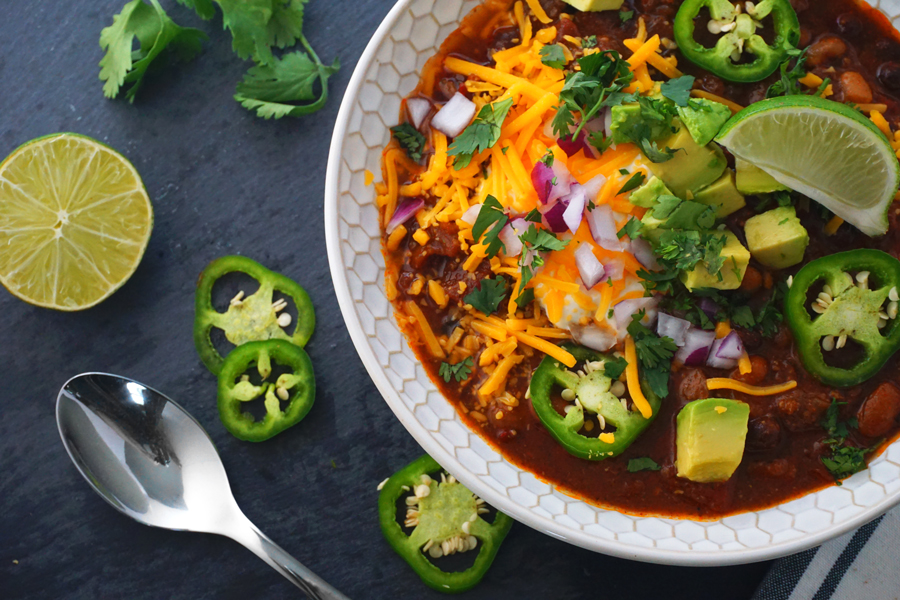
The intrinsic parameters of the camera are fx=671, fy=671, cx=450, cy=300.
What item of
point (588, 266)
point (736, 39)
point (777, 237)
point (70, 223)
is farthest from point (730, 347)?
point (70, 223)

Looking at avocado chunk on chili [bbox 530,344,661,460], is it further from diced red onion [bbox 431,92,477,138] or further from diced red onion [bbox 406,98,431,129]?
diced red onion [bbox 406,98,431,129]

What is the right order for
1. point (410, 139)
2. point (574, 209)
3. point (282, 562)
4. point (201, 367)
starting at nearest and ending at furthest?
point (574, 209)
point (410, 139)
point (282, 562)
point (201, 367)

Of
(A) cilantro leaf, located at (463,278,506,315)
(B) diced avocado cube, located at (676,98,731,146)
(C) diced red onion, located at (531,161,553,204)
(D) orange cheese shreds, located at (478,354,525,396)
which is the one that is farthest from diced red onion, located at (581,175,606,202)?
(D) orange cheese shreds, located at (478,354,525,396)

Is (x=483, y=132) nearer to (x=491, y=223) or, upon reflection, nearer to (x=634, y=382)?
(x=491, y=223)

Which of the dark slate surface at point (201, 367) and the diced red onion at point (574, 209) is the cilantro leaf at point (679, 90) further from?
the dark slate surface at point (201, 367)

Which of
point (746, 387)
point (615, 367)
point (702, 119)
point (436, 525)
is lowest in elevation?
point (436, 525)

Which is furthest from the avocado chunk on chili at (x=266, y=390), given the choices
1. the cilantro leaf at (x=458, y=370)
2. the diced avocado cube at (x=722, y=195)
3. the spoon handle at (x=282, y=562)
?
the diced avocado cube at (x=722, y=195)
